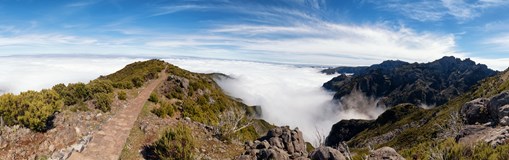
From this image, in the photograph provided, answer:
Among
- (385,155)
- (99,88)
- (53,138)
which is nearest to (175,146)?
(53,138)

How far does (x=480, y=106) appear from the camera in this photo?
3003 cm

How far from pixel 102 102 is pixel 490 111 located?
105ft

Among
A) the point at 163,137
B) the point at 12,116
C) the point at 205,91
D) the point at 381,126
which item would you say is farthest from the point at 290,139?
the point at 381,126

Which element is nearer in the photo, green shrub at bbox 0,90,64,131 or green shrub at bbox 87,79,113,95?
green shrub at bbox 0,90,64,131

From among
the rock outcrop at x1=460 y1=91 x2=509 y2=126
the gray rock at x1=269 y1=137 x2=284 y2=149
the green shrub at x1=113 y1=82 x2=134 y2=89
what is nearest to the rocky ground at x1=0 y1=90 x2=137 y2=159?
the gray rock at x1=269 y1=137 x2=284 y2=149

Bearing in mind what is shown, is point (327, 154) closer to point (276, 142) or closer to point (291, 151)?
point (291, 151)

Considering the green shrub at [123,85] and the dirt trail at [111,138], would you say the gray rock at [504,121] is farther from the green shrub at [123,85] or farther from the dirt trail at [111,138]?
the green shrub at [123,85]

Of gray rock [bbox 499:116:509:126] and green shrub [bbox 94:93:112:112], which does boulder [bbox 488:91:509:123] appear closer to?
gray rock [bbox 499:116:509:126]

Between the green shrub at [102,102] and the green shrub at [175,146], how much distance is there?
808 cm

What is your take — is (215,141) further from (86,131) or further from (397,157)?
(397,157)

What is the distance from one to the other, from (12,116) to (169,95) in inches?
786

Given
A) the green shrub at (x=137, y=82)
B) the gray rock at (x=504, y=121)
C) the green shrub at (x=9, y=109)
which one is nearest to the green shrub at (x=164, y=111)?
the green shrub at (x=9, y=109)

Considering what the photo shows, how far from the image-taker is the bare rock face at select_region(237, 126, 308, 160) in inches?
884

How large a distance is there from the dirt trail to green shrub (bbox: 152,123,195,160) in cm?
231
